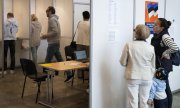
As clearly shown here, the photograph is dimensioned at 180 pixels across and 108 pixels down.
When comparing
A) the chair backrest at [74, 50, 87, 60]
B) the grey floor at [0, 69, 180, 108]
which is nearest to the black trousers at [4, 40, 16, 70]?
the grey floor at [0, 69, 180, 108]

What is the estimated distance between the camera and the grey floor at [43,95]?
15.3 feet

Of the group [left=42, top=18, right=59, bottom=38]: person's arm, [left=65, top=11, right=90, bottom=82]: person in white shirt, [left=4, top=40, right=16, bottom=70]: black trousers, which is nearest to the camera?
[left=65, top=11, right=90, bottom=82]: person in white shirt

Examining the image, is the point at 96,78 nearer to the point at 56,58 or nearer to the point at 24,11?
the point at 56,58

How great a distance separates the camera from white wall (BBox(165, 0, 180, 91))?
16.5 ft

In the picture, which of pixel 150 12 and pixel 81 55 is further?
pixel 81 55

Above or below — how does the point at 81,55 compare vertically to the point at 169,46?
below

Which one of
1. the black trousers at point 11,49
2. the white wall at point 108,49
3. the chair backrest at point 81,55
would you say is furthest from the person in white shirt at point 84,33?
the black trousers at point 11,49

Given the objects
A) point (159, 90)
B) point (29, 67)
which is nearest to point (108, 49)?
point (159, 90)

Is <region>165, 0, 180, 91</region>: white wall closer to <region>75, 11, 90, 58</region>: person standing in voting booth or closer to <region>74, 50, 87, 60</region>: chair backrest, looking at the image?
<region>75, 11, 90, 58</region>: person standing in voting booth

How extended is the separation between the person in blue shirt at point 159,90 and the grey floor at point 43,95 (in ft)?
3.68

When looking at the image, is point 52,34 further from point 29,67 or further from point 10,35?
point 10,35

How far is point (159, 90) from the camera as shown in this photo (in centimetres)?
365

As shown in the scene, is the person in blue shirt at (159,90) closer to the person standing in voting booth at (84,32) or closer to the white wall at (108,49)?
the white wall at (108,49)

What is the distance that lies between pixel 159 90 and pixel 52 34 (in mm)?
3082
